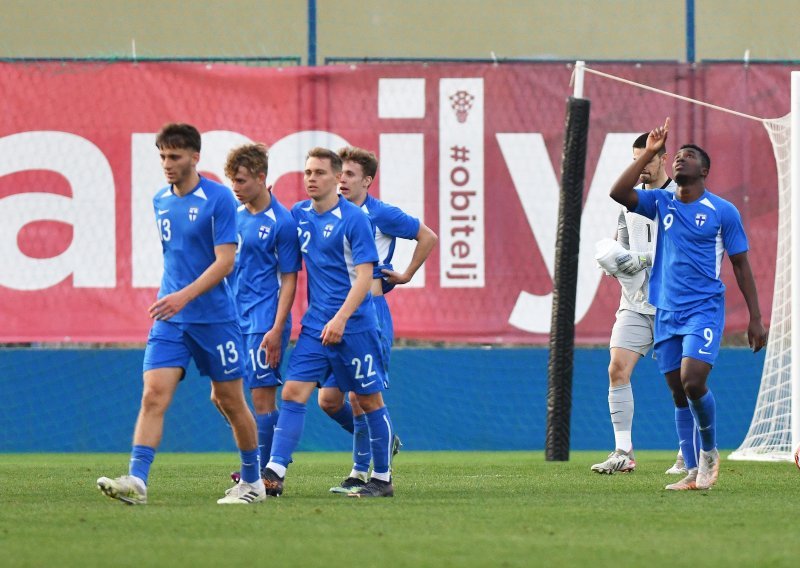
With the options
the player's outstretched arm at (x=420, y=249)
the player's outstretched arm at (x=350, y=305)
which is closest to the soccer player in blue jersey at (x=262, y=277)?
the player's outstretched arm at (x=350, y=305)

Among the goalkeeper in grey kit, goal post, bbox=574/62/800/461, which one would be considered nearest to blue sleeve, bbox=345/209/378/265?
the goalkeeper in grey kit

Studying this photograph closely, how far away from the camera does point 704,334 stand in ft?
28.6

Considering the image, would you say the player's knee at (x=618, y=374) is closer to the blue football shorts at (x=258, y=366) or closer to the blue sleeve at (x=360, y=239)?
the blue football shorts at (x=258, y=366)

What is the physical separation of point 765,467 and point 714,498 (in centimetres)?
330

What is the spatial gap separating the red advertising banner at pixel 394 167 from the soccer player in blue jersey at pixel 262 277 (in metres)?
6.33

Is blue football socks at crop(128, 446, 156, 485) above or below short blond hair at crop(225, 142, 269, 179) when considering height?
below

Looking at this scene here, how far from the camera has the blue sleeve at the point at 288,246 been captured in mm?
8578

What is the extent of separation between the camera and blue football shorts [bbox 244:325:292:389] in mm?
8836

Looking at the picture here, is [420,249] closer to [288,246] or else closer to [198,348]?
[288,246]

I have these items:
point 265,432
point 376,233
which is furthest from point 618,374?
point 265,432

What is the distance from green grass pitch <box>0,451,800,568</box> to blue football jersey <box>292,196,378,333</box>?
990 mm

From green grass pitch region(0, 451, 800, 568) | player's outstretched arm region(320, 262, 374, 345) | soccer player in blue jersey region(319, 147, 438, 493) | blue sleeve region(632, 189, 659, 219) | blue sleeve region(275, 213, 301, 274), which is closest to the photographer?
green grass pitch region(0, 451, 800, 568)

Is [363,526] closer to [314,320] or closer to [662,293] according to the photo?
[314,320]

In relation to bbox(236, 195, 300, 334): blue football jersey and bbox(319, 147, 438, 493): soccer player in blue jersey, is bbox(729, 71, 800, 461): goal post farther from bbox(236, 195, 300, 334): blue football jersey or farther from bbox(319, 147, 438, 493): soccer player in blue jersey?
bbox(236, 195, 300, 334): blue football jersey
